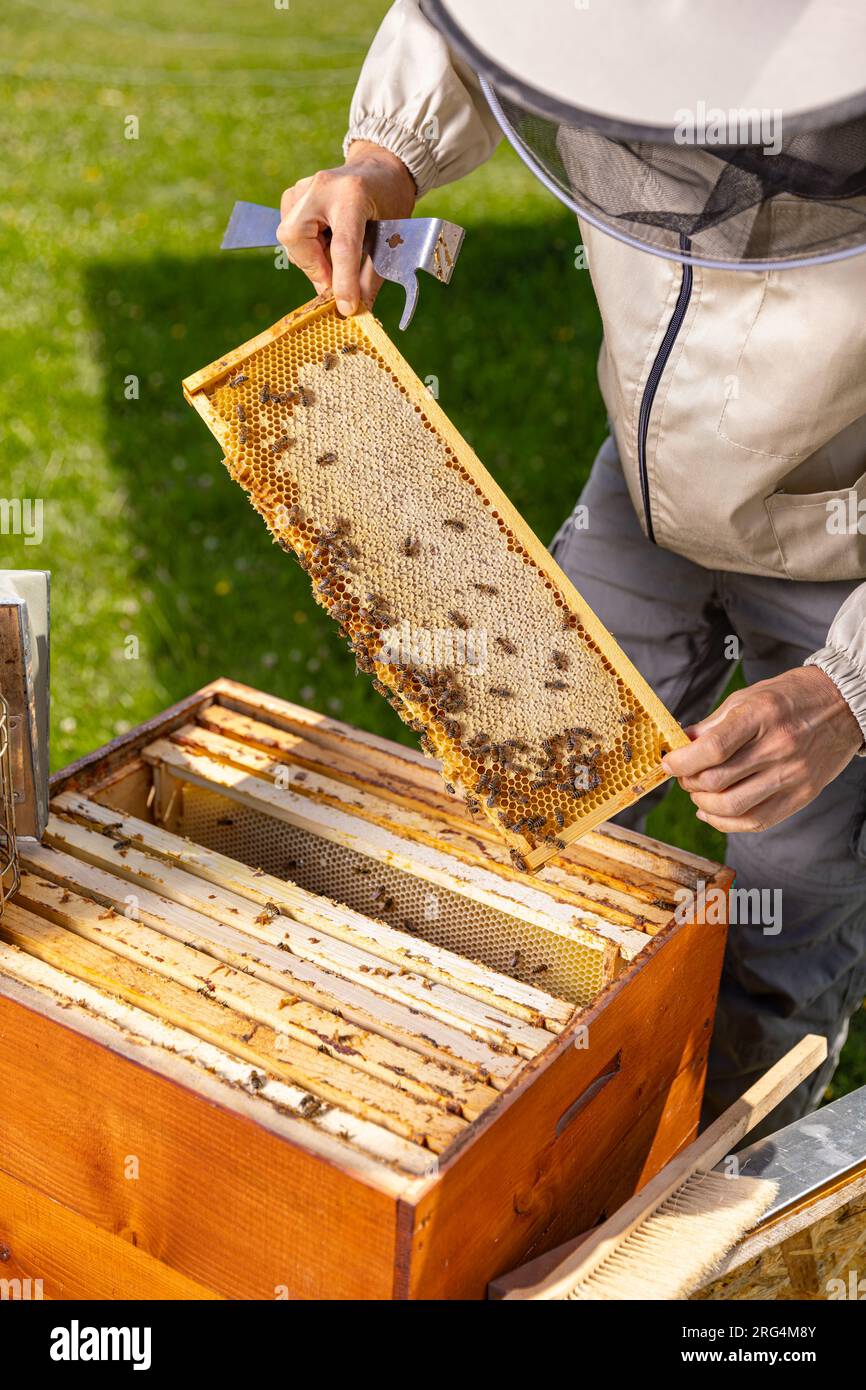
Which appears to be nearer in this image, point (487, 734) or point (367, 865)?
point (487, 734)

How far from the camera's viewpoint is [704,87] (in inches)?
58.7

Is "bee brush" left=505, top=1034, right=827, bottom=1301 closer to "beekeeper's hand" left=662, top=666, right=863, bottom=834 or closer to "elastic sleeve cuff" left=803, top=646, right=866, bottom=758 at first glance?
"beekeeper's hand" left=662, top=666, right=863, bottom=834

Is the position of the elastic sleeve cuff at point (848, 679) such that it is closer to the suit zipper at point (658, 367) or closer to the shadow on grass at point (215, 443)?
the suit zipper at point (658, 367)

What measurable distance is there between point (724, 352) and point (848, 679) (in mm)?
592

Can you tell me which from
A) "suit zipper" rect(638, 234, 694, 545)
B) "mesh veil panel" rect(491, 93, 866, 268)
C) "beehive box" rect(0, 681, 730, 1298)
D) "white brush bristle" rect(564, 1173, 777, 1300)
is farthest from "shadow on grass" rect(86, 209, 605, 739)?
"mesh veil panel" rect(491, 93, 866, 268)

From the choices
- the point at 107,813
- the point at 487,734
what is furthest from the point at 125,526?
the point at 487,734

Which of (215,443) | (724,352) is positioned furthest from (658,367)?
(215,443)

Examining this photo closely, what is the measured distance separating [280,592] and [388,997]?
10.1ft

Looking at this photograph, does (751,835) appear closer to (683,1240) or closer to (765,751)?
(765,751)

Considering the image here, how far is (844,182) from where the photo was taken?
1.66 meters

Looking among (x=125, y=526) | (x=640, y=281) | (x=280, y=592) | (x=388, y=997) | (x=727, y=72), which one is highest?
(x=125, y=526)

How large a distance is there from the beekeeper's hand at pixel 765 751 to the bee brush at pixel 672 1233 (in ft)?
1.70

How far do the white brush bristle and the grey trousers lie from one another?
3.02ft
